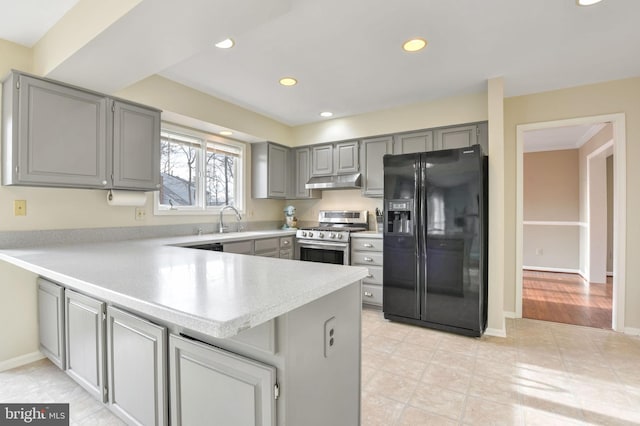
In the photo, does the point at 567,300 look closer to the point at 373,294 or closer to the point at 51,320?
the point at 373,294

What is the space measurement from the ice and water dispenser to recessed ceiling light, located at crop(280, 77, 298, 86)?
62.5 inches

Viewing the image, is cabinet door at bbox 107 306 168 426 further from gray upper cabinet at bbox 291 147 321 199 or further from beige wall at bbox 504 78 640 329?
beige wall at bbox 504 78 640 329

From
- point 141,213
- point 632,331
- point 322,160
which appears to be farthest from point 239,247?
point 632,331

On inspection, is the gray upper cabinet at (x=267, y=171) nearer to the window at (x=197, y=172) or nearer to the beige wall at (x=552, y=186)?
the window at (x=197, y=172)

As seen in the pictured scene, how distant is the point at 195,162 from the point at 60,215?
58.9 inches

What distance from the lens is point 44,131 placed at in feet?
7.04

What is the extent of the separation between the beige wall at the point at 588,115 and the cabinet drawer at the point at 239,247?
2.92 m

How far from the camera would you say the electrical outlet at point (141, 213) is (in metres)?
2.98

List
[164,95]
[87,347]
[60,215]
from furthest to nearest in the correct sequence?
[164,95] < [60,215] < [87,347]

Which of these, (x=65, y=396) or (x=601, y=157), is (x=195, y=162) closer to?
(x=65, y=396)

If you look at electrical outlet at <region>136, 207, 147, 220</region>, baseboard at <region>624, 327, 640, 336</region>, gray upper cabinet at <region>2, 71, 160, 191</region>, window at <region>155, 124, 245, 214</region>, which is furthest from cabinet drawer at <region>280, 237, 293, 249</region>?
baseboard at <region>624, 327, 640, 336</region>

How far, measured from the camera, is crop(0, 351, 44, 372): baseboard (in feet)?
7.34

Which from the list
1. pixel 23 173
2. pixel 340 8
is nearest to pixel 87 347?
pixel 23 173

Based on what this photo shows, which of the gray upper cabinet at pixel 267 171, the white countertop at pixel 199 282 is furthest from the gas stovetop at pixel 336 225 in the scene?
the white countertop at pixel 199 282
